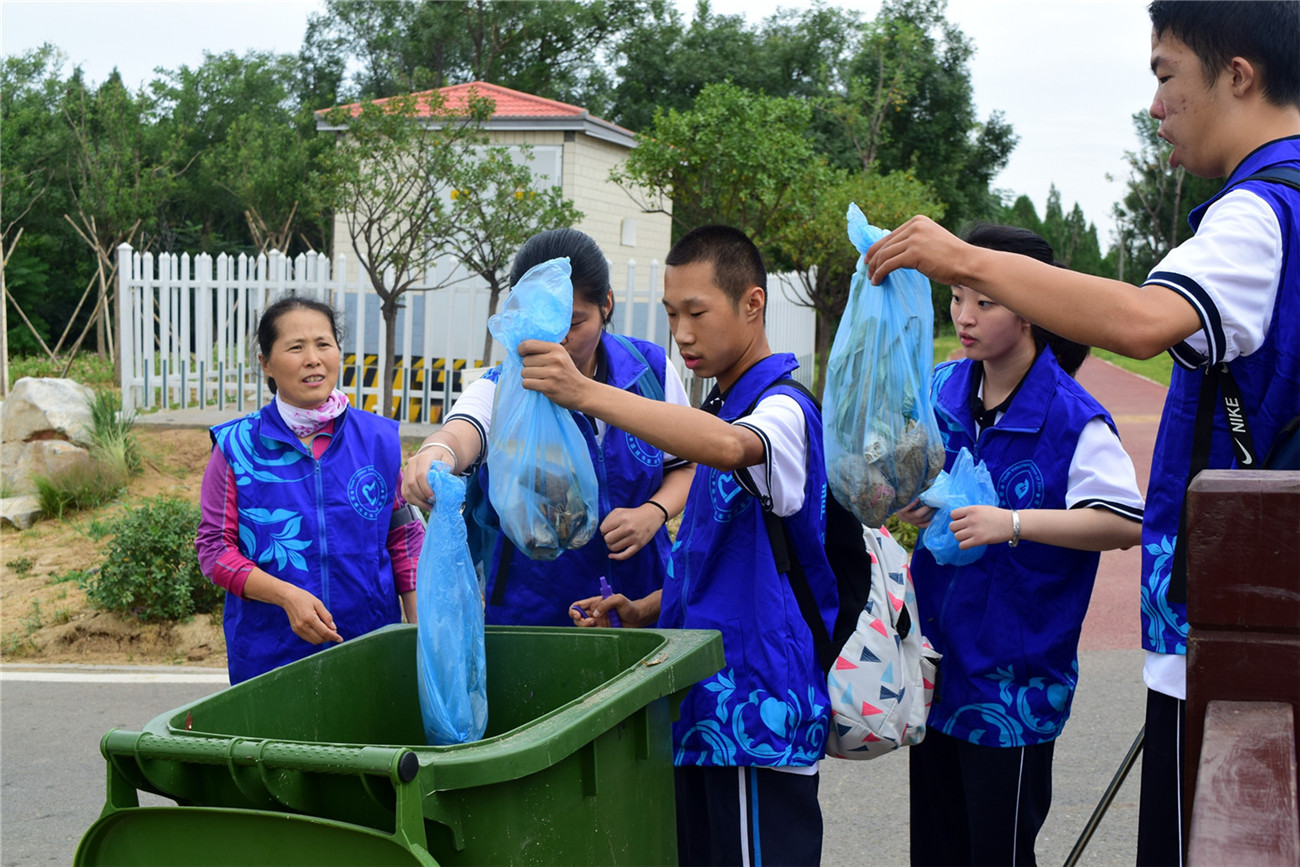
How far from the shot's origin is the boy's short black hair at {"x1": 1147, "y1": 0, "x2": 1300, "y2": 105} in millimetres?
1833

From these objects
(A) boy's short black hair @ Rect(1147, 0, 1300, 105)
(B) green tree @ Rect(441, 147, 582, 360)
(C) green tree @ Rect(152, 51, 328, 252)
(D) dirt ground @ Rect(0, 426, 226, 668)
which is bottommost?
(D) dirt ground @ Rect(0, 426, 226, 668)

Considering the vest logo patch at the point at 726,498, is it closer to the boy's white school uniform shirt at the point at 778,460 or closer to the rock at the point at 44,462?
the boy's white school uniform shirt at the point at 778,460

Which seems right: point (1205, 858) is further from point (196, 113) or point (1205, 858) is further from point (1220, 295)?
point (196, 113)

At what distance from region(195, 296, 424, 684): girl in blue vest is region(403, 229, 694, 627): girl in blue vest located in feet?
1.45

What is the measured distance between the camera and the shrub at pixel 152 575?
613 centimetres

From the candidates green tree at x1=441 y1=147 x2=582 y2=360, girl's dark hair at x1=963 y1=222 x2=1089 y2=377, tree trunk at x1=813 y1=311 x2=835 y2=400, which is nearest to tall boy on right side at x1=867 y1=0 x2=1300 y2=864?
girl's dark hair at x1=963 y1=222 x2=1089 y2=377

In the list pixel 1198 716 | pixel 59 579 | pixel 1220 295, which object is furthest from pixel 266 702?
pixel 59 579

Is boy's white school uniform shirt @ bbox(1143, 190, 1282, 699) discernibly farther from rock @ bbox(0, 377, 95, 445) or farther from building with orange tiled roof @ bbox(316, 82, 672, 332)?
building with orange tiled roof @ bbox(316, 82, 672, 332)

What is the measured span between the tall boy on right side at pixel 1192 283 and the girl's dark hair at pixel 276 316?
1841mm

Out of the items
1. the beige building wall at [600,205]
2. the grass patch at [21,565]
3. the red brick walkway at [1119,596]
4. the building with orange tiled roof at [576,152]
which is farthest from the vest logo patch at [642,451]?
the building with orange tiled roof at [576,152]

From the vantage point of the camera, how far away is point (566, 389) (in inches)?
85.4

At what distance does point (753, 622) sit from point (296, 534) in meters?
1.36

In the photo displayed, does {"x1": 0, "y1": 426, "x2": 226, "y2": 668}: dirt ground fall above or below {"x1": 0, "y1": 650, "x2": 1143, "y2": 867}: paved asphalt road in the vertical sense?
above

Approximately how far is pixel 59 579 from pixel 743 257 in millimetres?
5929
